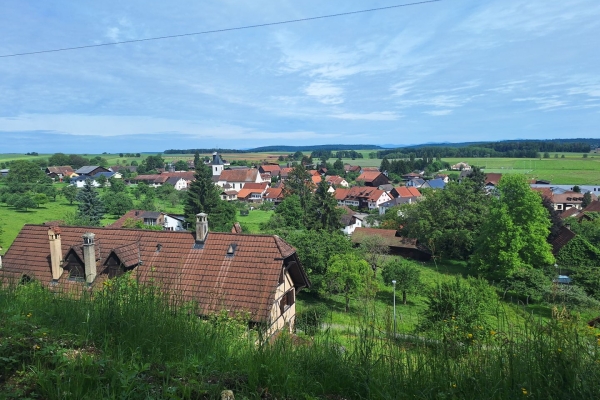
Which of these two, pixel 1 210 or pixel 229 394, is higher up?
pixel 229 394

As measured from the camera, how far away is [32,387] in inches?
120

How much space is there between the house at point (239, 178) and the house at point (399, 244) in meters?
67.5

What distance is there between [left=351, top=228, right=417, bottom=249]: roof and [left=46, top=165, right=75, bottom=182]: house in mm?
110366

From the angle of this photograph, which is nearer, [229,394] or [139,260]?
[229,394]

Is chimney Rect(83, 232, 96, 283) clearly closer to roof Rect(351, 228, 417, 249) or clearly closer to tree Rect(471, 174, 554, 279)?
tree Rect(471, 174, 554, 279)

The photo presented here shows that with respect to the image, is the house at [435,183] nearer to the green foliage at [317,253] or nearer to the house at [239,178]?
the house at [239,178]

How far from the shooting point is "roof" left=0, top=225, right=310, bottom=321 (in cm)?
1485

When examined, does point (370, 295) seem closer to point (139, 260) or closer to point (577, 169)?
point (139, 260)

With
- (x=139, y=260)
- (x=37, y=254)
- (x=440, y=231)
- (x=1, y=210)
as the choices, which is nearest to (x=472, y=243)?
(x=440, y=231)

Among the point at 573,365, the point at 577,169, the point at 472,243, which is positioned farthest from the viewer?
the point at 577,169

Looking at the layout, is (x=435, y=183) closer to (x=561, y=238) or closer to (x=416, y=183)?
(x=416, y=183)

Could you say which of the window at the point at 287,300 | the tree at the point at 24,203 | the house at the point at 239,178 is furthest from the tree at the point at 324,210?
the house at the point at 239,178

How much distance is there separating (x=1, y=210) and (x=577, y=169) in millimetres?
158977

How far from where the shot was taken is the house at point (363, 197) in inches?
3153
